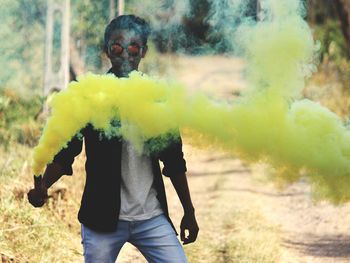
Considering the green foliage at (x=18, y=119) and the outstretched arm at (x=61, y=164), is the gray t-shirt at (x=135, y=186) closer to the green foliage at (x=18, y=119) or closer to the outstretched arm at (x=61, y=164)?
the outstretched arm at (x=61, y=164)

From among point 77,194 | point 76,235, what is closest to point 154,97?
point 76,235

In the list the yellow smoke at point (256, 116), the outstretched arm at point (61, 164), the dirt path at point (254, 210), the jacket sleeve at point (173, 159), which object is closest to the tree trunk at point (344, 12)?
the dirt path at point (254, 210)

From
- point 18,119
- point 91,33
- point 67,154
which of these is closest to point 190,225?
point 67,154

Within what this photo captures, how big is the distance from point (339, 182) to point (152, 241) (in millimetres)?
841

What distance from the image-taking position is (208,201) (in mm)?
9383

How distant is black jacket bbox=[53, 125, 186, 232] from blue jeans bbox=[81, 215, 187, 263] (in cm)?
4

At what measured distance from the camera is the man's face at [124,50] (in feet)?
11.7

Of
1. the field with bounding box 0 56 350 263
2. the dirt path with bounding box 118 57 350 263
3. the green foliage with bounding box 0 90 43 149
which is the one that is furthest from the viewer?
the green foliage with bounding box 0 90 43 149

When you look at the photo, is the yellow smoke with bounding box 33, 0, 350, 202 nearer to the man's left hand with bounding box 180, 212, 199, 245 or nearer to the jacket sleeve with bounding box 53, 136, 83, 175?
the jacket sleeve with bounding box 53, 136, 83, 175

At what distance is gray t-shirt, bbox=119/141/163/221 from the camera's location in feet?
11.5

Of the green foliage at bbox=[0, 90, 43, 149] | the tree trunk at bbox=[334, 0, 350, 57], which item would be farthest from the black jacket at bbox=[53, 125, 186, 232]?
the tree trunk at bbox=[334, 0, 350, 57]

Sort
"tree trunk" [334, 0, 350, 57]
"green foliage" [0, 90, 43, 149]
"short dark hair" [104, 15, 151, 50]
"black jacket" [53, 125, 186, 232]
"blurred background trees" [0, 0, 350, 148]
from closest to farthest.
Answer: "black jacket" [53, 125, 186, 232] < "short dark hair" [104, 15, 151, 50] < "blurred background trees" [0, 0, 350, 148] < "green foliage" [0, 90, 43, 149] < "tree trunk" [334, 0, 350, 57]

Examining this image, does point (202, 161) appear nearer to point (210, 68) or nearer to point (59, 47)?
point (59, 47)

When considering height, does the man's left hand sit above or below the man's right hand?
below
